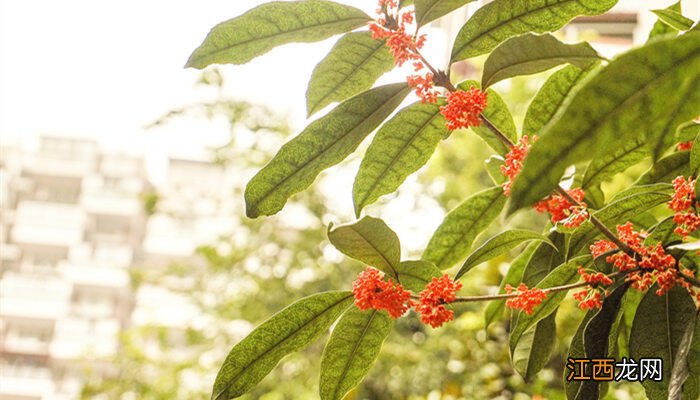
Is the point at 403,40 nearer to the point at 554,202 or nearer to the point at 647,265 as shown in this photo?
the point at 554,202

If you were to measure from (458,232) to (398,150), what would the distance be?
7.8 inches

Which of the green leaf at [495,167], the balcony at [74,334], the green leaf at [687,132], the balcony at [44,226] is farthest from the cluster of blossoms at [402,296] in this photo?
the balcony at [44,226]

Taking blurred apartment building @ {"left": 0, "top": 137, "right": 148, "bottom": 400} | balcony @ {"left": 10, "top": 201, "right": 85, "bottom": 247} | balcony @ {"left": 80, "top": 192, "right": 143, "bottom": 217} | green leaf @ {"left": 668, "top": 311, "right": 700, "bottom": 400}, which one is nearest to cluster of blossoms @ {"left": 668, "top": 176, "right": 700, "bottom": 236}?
green leaf @ {"left": 668, "top": 311, "right": 700, "bottom": 400}

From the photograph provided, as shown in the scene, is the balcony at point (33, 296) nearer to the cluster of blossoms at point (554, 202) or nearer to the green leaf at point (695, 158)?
the cluster of blossoms at point (554, 202)

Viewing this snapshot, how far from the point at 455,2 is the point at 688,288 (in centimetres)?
39

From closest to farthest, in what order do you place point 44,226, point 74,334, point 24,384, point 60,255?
1. point 24,384
2. point 74,334
3. point 44,226
4. point 60,255

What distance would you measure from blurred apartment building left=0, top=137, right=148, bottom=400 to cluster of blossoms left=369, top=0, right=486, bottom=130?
1424cm

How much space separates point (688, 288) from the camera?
667 mm

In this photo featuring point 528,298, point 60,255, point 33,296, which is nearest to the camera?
point 528,298

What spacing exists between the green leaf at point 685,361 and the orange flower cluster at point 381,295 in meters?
0.24

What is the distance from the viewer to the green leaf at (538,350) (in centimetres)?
83

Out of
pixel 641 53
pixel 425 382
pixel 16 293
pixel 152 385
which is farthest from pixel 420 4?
pixel 16 293

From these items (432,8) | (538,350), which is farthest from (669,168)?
(432,8)

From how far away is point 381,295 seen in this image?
618 mm
